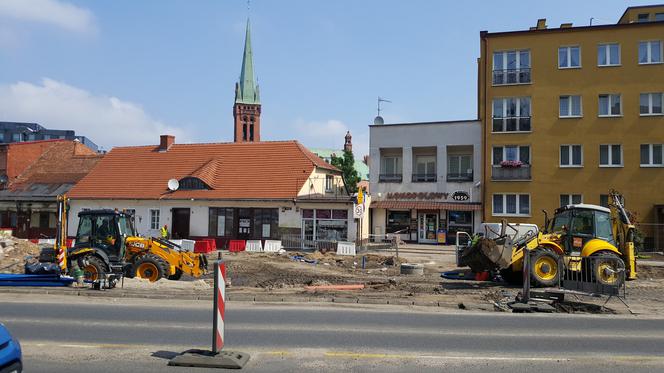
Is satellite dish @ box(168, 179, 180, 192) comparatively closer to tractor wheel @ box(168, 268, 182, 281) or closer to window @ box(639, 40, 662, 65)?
tractor wheel @ box(168, 268, 182, 281)

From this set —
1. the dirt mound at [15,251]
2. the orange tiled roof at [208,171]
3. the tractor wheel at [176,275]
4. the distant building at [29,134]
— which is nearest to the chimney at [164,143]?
the orange tiled roof at [208,171]

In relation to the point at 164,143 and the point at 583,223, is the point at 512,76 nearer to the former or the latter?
the point at 583,223

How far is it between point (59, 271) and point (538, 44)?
101ft

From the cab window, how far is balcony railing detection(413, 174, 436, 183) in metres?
19.9

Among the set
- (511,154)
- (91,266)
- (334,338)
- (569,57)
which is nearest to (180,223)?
(91,266)

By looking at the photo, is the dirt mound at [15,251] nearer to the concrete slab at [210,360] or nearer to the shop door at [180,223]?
the shop door at [180,223]

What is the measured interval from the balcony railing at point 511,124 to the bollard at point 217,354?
1219 inches

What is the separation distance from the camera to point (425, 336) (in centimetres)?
966

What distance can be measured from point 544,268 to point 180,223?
25.8m

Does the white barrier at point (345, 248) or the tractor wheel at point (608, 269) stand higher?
the tractor wheel at point (608, 269)

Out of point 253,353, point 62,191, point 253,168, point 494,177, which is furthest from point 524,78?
point 62,191

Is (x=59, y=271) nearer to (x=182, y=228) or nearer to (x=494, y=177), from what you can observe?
(x=182, y=228)

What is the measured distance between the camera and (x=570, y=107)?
3472 centimetres

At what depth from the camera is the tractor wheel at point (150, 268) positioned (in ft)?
55.9
